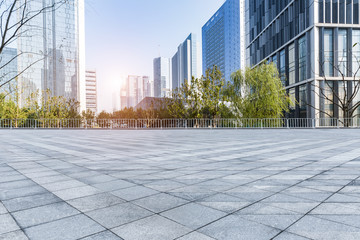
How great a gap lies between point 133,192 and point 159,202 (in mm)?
582

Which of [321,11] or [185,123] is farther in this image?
[321,11]

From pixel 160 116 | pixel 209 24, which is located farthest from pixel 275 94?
pixel 209 24

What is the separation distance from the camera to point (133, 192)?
3.41m

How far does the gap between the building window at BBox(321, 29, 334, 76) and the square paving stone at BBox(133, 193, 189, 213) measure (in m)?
31.3

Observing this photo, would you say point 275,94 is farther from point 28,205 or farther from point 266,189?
point 28,205

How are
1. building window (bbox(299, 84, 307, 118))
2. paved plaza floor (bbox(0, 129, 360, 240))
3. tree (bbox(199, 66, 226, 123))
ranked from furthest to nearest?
building window (bbox(299, 84, 307, 118)) → tree (bbox(199, 66, 226, 123)) → paved plaza floor (bbox(0, 129, 360, 240))

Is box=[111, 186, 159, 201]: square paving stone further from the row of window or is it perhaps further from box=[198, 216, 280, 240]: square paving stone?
the row of window

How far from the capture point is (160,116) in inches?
1469

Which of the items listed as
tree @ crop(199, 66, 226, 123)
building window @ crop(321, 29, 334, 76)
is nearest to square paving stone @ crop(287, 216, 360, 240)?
tree @ crop(199, 66, 226, 123)

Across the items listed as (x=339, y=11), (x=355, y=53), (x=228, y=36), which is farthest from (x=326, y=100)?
(x=228, y=36)

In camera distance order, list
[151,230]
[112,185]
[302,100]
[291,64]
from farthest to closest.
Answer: [291,64]
[302,100]
[112,185]
[151,230]

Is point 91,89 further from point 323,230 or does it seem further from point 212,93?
point 323,230

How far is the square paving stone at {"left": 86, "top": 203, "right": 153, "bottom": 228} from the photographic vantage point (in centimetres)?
240

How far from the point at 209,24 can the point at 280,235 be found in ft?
606
